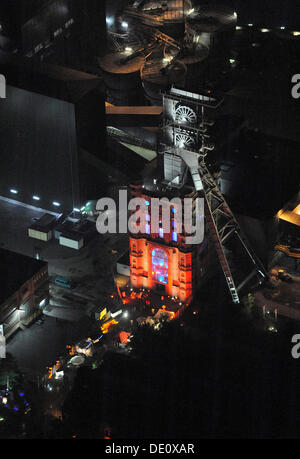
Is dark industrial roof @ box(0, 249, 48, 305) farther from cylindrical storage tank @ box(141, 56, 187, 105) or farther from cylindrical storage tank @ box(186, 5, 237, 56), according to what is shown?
cylindrical storage tank @ box(186, 5, 237, 56)

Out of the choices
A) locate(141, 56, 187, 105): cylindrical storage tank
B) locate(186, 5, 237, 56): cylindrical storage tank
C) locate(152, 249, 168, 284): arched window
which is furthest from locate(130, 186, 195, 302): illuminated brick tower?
locate(186, 5, 237, 56): cylindrical storage tank

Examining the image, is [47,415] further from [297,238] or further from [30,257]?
[297,238]

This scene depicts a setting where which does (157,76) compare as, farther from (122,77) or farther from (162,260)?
(162,260)

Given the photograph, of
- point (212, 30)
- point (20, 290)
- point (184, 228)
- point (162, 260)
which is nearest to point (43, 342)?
point (20, 290)

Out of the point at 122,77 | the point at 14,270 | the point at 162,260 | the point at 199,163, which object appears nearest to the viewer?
the point at 199,163

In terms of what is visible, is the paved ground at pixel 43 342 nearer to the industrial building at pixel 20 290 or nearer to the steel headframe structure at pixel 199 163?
the industrial building at pixel 20 290
